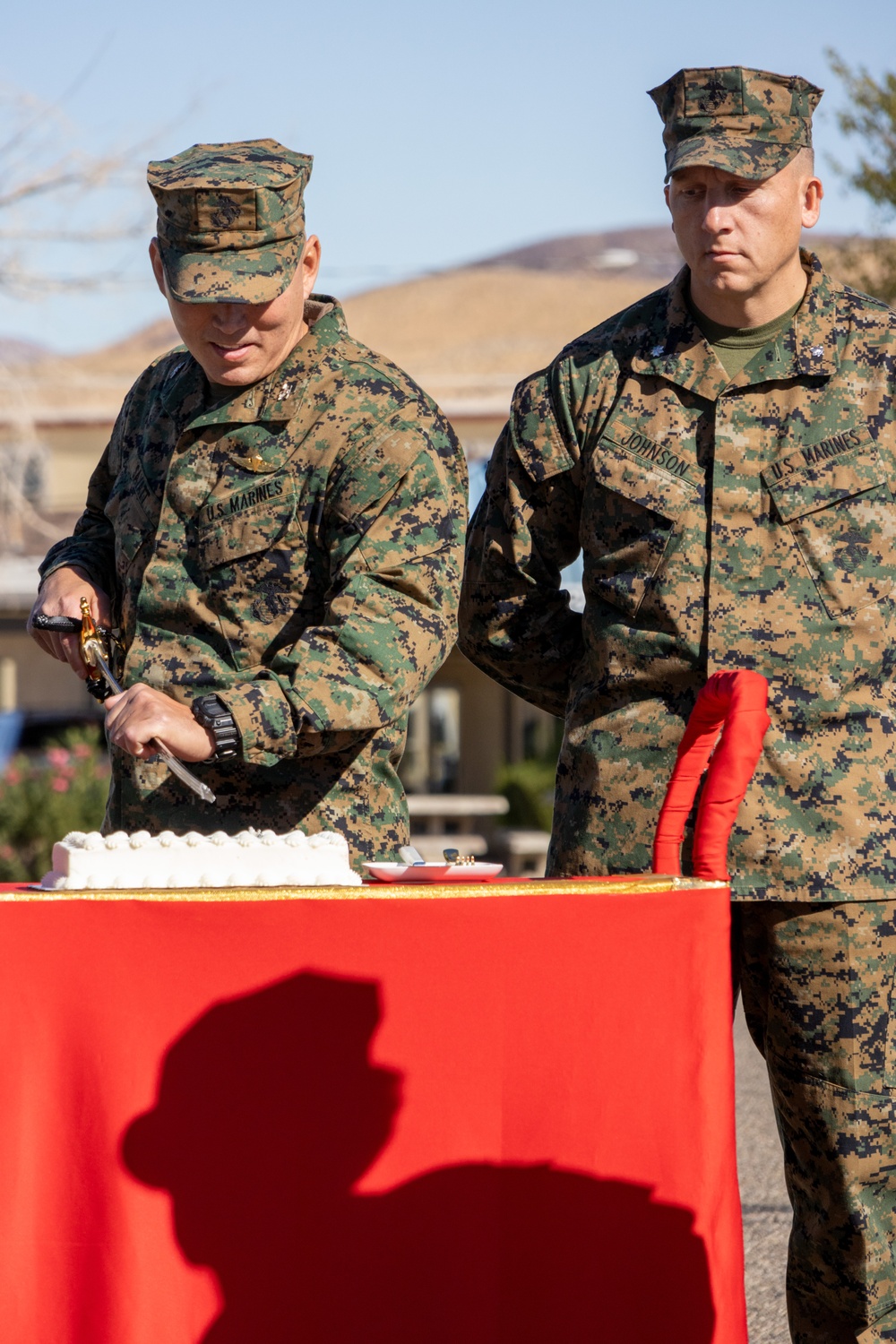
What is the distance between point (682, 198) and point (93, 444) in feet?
89.2

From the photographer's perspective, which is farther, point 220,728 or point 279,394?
point 279,394

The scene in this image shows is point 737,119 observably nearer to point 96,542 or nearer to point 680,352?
point 680,352

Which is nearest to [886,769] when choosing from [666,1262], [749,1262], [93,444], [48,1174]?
[666,1262]

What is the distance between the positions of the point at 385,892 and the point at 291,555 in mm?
774

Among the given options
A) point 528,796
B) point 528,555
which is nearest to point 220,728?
point 528,555

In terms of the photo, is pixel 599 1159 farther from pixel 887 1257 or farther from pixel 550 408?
pixel 550 408

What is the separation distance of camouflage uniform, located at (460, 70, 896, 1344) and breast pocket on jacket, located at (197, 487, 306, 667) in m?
0.44

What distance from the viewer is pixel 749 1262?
4.15 meters

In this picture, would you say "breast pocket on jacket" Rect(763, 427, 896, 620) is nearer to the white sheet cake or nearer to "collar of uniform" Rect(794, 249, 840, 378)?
"collar of uniform" Rect(794, 249, 840, 378)

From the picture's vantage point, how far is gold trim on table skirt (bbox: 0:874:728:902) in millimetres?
2246

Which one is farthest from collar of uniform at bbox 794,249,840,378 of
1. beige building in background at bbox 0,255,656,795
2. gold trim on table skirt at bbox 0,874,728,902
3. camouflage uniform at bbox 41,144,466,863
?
beige building in background at bbox 0,255,656,795

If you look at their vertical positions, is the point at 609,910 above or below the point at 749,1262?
above

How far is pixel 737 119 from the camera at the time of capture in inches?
110

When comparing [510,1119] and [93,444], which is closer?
[510,1119]
